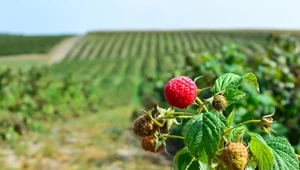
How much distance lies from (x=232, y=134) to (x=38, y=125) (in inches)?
393

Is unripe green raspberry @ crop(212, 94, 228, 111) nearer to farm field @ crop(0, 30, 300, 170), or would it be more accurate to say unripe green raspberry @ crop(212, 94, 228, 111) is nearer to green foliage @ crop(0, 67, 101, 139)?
farm field @ crop(0, 30, 300, 170)

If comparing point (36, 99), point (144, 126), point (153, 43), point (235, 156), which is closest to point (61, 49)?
point (153, 43)

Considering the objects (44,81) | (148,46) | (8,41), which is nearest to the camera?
(44,81)

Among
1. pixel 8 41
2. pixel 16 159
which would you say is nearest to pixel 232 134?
pixel 16 159

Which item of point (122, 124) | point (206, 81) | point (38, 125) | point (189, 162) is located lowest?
point (122, 124)

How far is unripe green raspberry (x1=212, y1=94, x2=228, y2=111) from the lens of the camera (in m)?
1.22

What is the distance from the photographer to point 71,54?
181 ft

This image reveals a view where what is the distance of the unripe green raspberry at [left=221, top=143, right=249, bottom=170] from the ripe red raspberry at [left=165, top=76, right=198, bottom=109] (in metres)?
0.14

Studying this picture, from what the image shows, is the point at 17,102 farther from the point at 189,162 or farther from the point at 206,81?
the point at 189,162

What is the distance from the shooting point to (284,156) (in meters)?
1.25

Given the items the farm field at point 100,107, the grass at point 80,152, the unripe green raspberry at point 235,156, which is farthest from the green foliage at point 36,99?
the unripe green raspberry at point 235,156

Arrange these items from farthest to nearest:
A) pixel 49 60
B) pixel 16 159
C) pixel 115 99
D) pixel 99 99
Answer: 1. pixel 49 60
2. pixel 115 99
3. pixel 99 99
4. pixel 16 159

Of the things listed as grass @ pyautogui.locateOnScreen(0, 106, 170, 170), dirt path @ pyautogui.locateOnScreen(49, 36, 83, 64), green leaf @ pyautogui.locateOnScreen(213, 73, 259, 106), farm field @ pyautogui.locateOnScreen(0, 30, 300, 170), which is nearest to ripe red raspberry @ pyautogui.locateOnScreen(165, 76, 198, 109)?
green leaf @ pyautogui.locateOnScreen(213, 73, 259, 106)

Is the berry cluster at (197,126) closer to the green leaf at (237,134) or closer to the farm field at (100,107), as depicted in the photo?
the green leaf at (237,134)
